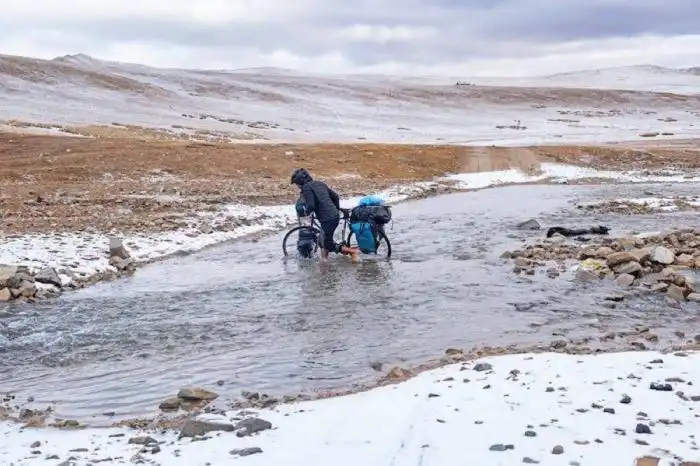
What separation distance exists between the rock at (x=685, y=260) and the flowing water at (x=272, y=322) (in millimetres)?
1589

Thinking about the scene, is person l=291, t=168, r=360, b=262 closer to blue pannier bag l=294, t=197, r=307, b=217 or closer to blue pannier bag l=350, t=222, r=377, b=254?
blue pannier bag l=294, t=197, r=307, b=217

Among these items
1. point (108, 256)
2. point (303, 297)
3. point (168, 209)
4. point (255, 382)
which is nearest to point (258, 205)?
point (168, 209)

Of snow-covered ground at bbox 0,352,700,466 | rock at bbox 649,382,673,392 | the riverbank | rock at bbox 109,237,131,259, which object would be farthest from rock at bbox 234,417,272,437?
rock at bbox 109,237,131,259

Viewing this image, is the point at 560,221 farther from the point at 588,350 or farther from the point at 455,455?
the point at 455,455

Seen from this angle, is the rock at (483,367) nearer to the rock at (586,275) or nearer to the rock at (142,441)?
the rock at (142,441)

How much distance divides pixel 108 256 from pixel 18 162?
47.3 feet

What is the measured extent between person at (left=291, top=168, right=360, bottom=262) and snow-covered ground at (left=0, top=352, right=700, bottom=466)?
679 centimetres

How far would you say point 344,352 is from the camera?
336 inches

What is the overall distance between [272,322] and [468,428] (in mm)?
4722

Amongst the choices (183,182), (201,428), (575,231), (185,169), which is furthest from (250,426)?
(185,169)

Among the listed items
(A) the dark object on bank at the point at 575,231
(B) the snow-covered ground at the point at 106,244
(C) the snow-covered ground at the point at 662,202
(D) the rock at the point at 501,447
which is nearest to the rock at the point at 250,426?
(D) the rock at the point at 501,447

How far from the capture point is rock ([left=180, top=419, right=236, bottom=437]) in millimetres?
5836

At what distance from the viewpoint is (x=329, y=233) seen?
13.8m

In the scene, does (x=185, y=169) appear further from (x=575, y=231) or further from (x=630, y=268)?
(x=630, y=268)
